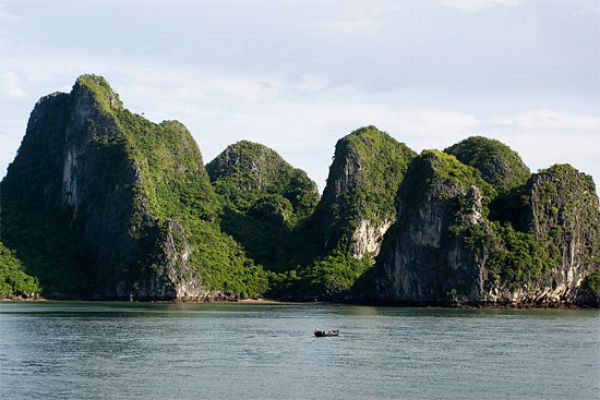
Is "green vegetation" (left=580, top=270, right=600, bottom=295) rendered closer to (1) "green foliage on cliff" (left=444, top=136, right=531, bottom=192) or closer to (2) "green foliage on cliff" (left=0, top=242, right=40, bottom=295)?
(1) "green foliage on cliff" (left=444, top=136, right=531, bottom=192)

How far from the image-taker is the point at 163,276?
131000mm

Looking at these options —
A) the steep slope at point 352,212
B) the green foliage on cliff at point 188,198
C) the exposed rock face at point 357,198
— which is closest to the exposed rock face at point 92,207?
the green foliage on cliff at point 188,198

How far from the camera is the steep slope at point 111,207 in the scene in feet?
445

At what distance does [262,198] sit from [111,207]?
126 ft

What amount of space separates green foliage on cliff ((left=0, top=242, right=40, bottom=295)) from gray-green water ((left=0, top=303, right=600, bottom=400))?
5295 centimetres

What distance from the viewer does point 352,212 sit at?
146875 mm

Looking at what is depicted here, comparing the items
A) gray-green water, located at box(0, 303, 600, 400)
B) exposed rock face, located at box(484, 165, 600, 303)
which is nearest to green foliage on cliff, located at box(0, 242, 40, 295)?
gray-green water, located at box(0, 303, 600, 400)

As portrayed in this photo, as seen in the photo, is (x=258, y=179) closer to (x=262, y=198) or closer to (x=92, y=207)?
(x=262, y=198)

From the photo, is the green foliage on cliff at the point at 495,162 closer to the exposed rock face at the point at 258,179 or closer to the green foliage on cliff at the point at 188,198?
the exposed rock face at the point at 258,179

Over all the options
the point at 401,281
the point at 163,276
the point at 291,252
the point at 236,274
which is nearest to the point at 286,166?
the point at 291,252

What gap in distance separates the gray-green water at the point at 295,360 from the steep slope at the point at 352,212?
2373 inches

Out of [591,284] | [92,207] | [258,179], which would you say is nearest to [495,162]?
[591,284]

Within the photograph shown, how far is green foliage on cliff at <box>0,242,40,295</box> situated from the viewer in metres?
→ 128

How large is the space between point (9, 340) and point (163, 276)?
71751 millimetres
